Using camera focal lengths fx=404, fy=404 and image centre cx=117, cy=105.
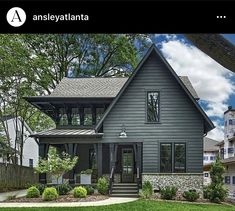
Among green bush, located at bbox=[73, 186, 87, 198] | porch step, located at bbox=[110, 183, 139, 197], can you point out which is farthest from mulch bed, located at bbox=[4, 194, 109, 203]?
porch step, located at bbox=[110, 183, 139, 197]

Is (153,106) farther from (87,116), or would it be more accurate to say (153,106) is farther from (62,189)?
(62,189)

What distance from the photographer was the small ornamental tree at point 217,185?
12.0 m

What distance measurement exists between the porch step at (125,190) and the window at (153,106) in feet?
8.05

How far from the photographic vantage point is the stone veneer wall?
551 inches

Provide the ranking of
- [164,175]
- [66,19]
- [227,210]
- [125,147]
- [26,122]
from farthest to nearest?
[26,122], [125,147], [164,175], [227,210], [66,19]

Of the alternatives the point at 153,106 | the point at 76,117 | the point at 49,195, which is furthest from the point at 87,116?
the point at 49,195

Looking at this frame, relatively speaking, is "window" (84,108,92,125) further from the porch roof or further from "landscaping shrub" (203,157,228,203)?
"landscaping shrub" (203,157,228,203)

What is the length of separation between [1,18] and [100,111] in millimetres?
14268

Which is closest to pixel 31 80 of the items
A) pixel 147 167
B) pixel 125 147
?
pixel 125 147

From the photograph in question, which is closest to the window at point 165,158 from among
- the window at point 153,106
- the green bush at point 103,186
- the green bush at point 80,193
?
the window at point 153,106

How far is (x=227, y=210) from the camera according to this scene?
9422 mm

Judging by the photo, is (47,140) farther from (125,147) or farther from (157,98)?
(157,98)

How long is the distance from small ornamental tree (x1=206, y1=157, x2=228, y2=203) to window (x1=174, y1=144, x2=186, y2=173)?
1742mm

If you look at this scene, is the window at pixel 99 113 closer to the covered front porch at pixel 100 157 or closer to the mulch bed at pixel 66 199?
the covered front porch at pixel 100 157
